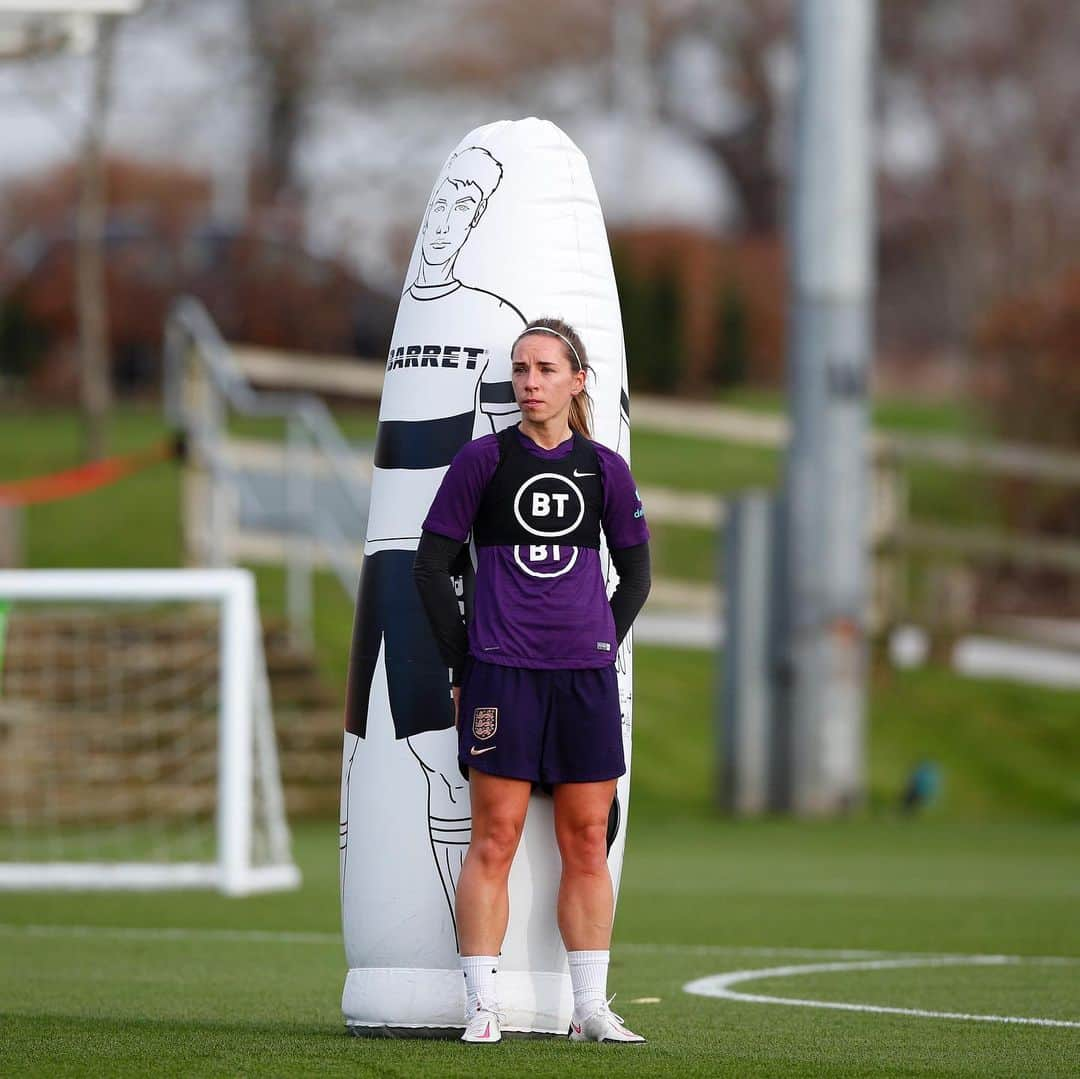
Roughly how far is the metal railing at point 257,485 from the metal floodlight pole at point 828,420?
347 centimetres

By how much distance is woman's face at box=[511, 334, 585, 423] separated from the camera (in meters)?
5.41

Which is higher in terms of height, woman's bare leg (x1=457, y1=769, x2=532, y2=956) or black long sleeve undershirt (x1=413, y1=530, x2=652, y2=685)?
black long sleeve undershirt (x1=413, y1=530, x2=652, y2=685)

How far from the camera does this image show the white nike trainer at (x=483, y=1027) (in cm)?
526

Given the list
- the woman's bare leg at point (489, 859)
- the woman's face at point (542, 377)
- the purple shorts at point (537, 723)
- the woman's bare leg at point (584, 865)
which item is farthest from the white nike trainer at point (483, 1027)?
the woman's face at point (542, 377)

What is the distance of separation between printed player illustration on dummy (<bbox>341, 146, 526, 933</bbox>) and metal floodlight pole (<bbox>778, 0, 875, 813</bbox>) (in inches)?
367

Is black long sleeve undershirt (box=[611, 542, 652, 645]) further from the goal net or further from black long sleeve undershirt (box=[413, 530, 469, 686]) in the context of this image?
the goal net

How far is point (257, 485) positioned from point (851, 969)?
39.8 feet

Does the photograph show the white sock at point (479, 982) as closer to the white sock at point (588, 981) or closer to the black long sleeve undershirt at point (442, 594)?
the white sock at point (588, 981)

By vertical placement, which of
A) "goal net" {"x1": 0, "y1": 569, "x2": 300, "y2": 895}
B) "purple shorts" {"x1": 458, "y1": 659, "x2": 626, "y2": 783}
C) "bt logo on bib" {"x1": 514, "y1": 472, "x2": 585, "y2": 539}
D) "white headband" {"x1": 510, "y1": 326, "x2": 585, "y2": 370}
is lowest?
"goal net" {"x1": 0, "y1": 569, "x2": 300, "y2": 895}

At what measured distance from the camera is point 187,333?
59.8 feet

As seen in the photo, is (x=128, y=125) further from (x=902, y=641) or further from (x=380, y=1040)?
(x=380, y=1040)

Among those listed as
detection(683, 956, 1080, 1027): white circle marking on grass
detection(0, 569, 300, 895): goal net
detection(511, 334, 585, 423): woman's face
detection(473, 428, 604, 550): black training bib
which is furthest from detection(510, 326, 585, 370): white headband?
detection(0, 569, 300, 895): goal net

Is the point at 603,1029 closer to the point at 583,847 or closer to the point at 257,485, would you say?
the point at 583,847

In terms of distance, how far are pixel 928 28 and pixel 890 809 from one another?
3144 centimetres
